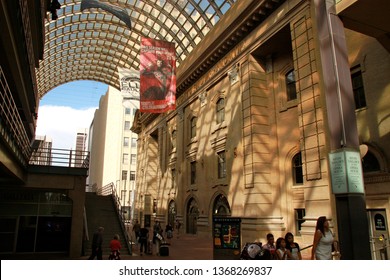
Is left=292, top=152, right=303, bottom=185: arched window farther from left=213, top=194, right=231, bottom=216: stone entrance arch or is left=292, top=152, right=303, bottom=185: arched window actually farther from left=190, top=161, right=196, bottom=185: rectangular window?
left=190, top=161, right=196, bottom=185: rectangular window

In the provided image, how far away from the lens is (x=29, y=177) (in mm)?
16375

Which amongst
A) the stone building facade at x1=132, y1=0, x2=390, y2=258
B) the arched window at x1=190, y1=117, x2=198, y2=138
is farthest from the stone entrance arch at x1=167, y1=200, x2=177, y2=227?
the arched window at x1=190, y1=117, x2=198, y2=138

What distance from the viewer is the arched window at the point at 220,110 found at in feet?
79.8

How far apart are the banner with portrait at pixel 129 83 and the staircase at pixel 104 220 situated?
781 cm

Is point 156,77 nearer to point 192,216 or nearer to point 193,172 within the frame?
point 193,172

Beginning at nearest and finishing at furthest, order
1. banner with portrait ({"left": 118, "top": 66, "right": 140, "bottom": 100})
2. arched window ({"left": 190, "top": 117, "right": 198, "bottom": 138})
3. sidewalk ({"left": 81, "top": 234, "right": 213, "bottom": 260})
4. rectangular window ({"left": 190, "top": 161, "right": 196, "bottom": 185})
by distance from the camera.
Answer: sidewalk ({"left": 81, "top": 234, "right": 213, "bottom": 260}), banner with portrait ({"left": 118, "top": 66, "right": 140, "bottom": 100}), rectangular window ({"left": 190, "top": 161, "right": 196, "bottom": 185}), arched window ({"left": 190, "top": 117, "right": 198, "bottom": 138})

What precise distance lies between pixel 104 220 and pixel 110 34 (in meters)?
31.2

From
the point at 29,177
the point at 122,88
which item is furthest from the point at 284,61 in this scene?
the point at 29,177

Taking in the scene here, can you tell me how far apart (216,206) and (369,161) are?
476 inches

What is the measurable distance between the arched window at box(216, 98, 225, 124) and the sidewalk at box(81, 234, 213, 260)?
330 inches

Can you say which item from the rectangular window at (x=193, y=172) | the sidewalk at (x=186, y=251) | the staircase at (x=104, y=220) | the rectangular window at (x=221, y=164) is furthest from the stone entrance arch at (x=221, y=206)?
the staircase at (x=104, y=220)

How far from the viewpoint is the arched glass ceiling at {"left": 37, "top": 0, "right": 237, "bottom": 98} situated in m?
31.2

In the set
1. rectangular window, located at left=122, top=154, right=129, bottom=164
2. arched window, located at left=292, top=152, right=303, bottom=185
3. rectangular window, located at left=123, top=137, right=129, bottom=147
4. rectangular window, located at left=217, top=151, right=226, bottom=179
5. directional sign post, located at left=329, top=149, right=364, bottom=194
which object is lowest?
directional sign post, located at left=329, top=149, right=364, bottom=194

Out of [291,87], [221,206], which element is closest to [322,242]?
[291,87]
